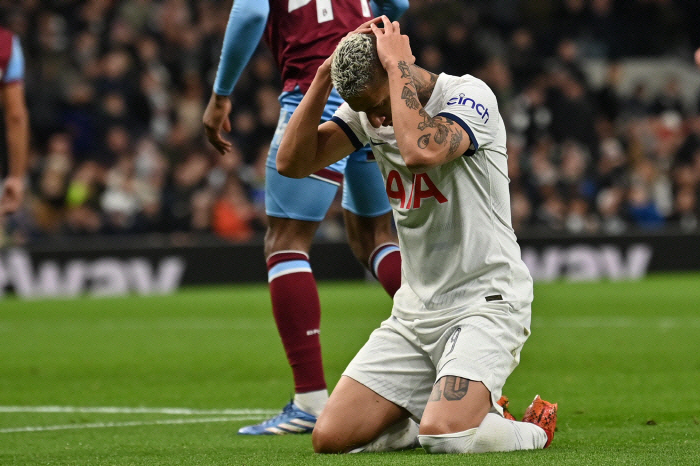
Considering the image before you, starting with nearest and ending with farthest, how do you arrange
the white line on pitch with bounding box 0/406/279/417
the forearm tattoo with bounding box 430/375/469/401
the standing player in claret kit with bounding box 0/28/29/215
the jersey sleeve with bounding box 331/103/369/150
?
the forearm tattoo with bounding box 430/375/469/401 < the jersey sleeve with bounding box 331/103/369/150 < the white line on pitch with bounding box 0/406/279/417 < the standing player in claret kit with bounding box 0/28/29/215

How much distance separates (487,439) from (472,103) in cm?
115

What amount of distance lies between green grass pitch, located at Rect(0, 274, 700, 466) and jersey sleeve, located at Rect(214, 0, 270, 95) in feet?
5.03

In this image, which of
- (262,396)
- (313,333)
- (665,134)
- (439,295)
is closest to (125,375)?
(262,396)

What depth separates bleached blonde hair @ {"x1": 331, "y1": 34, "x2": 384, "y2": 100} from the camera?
12.4ft

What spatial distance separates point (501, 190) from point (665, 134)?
591 inches

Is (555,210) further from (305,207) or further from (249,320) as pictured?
(305,207)

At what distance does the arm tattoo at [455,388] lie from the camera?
382 cm

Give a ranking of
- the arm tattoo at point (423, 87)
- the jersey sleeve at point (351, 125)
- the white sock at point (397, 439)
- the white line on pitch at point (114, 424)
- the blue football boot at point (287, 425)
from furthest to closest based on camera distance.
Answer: the white line on pitch at point (114, 424), the blue football boot at point (287, 425), the jersey sleeve at point (351, 125), the white sock at point (397, 439), the arm tattoo at point (423, 87)

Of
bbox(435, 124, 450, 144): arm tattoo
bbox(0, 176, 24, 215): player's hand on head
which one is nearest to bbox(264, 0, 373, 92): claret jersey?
bbox(435, 124, 450, 144): arm tattoo

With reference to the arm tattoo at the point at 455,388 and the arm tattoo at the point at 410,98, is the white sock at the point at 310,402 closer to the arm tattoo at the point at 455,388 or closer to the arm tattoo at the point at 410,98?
the arm tattoo at the point at 455,388

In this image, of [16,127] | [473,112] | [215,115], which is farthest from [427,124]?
[16,127]

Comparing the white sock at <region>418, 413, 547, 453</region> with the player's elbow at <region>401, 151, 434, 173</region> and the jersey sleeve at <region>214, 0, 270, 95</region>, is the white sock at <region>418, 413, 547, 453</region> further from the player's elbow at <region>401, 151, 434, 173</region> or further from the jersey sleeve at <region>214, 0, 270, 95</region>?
the jersey sleeve at <region>214, 0, 270, 95</region>

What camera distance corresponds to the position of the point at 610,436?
13.8 ft

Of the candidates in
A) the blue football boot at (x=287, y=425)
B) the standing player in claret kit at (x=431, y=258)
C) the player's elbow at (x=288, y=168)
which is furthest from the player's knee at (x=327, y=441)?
the player's elbow at (x=288, y=168)
